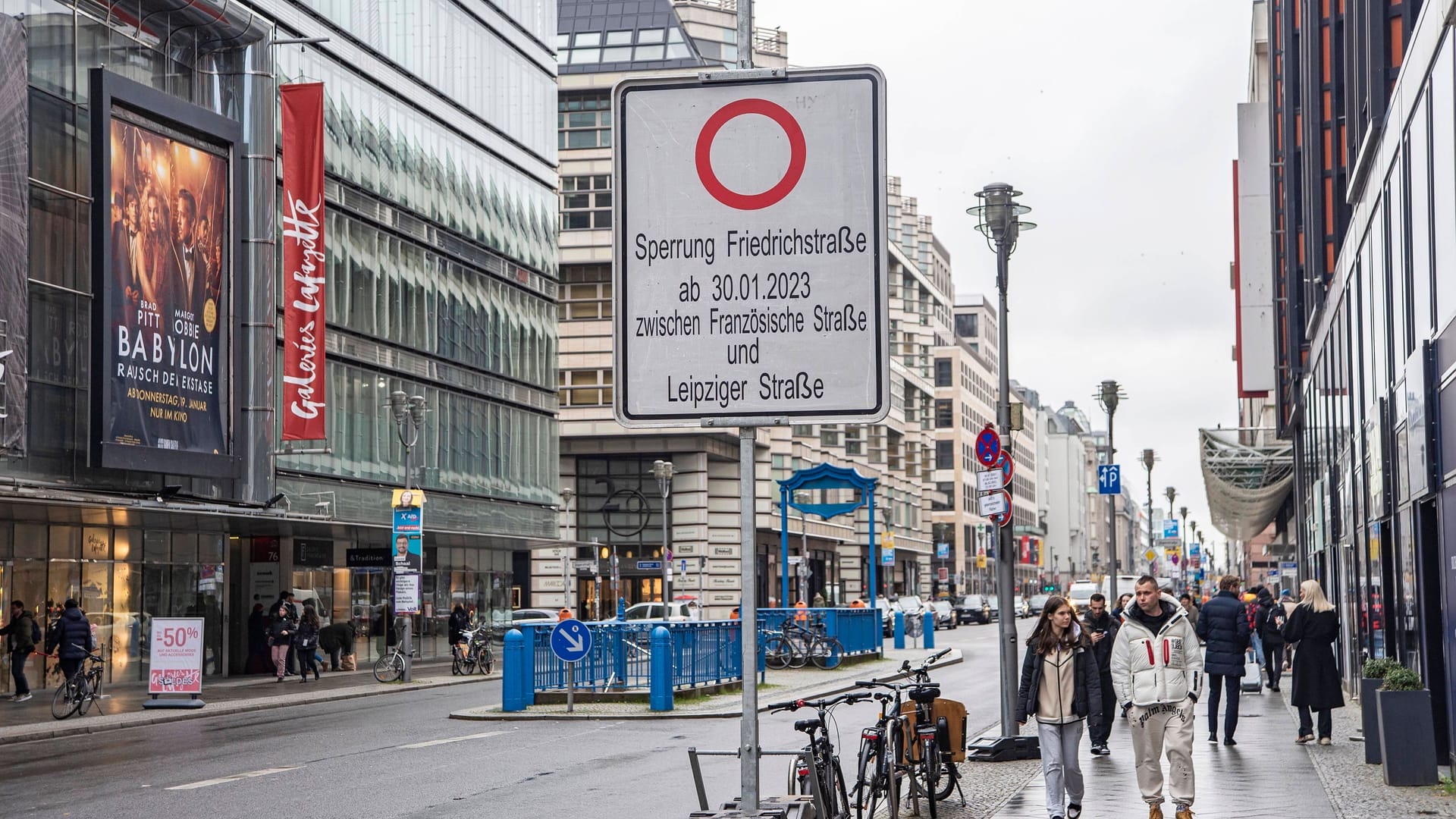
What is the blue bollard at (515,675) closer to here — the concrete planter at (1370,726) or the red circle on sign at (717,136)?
the concrete planter at (1370,726)

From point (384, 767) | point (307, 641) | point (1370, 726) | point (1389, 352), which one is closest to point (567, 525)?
point (307, 641)

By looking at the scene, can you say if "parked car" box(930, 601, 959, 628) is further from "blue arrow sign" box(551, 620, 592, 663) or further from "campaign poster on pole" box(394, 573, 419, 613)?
"blue arrow sign" box(551, 620, 592, 663)

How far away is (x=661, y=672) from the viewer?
2562cm

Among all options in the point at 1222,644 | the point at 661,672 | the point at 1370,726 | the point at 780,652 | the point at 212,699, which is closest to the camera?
the point at 1370,726

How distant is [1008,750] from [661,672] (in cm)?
923

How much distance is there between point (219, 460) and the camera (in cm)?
3353

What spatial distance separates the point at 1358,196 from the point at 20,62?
69.9 ft

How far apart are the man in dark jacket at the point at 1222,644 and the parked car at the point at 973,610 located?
69.9 metres

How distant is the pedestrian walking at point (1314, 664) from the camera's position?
18.6 m

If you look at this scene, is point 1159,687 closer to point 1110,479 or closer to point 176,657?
point 176,657

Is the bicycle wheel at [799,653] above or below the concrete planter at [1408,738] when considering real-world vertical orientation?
below

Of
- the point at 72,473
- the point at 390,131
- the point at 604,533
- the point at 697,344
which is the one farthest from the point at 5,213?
the point at 604,533

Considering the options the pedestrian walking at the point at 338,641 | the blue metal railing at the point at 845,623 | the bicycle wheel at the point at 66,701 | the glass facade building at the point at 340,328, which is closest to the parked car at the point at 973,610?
the glass facade building at the point at 340,328

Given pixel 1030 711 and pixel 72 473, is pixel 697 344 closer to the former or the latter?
pixel 1030 711
